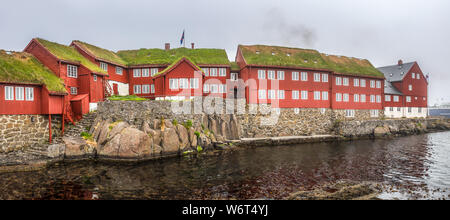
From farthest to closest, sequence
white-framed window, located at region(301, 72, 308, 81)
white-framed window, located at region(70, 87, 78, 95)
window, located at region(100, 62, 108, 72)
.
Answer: white-framed window, located at region(301, 72, 308, 81) < window, located at region(100, 62, 108, 72) < white-framed window, located at region(70, 87, 78, 95)

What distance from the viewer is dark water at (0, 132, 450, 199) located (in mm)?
13578

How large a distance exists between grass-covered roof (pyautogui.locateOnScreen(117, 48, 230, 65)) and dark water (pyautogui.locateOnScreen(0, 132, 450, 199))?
19.1m

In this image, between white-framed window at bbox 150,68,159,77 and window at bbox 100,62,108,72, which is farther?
white-framed window at bbox 150,68,159,77

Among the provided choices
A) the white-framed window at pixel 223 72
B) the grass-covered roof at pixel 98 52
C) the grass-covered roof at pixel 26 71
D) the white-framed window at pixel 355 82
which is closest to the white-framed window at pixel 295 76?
the white-framed window at pixel 223 72

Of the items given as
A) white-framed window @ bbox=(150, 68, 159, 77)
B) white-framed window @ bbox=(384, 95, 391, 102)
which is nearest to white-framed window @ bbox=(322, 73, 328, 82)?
white-framed window @ bbox=(384, 95, 391, 102)

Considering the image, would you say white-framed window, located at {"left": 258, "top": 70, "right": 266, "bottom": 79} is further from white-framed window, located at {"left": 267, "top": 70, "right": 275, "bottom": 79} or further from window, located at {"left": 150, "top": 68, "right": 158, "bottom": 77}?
window, located at {"left": 150, "top": 68, "right": 158, "bottom": 77}

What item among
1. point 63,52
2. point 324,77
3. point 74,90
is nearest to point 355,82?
point 324,77

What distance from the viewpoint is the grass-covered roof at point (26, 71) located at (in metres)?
21.1

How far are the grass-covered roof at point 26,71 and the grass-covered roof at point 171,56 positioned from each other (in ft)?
43.4

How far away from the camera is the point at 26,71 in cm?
2280

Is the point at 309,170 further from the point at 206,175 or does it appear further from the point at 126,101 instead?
the point at 126,101

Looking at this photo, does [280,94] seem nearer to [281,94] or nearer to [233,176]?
[281,94]

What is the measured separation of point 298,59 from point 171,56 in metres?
22.2

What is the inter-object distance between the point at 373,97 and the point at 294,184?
125ft
